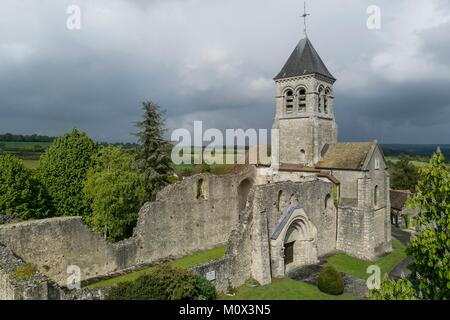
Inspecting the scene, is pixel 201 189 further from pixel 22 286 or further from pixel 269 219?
pixel 22 286

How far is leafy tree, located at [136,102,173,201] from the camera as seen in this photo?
27453 mm

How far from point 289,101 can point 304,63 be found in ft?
10.5

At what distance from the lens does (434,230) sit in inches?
250

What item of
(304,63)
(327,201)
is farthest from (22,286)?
(304,63)

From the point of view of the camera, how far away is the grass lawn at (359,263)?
20.7 metres

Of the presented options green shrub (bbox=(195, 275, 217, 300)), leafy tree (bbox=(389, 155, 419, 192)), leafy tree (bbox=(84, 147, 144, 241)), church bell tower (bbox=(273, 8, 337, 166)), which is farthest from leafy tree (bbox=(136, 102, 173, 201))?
leafy tree (bbox=(389, 155, 419, 192))

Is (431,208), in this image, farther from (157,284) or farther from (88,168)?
(88,168)

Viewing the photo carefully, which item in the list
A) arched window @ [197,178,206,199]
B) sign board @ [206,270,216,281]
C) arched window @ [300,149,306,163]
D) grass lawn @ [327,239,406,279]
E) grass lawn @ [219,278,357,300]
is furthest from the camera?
arched window @ [300,149,306,163]

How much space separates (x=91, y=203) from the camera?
2375cm

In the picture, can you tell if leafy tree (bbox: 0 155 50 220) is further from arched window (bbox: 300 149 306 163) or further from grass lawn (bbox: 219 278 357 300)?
arched window (bbox: 300 149 306 163)

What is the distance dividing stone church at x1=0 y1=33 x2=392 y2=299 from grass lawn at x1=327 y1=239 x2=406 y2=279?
0.69 metres
